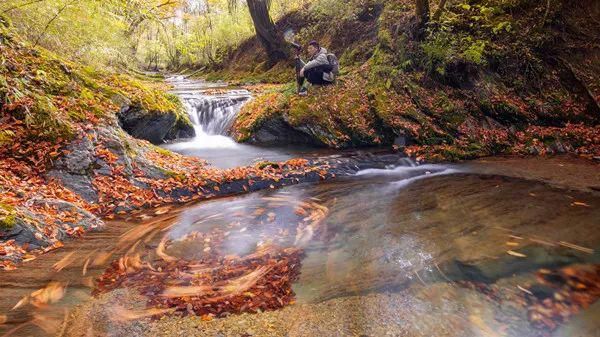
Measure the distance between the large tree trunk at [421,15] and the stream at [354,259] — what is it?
552cm

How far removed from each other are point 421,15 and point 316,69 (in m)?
3.44

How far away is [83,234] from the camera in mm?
4484

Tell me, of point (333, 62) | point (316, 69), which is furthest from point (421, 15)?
point (316, 69)

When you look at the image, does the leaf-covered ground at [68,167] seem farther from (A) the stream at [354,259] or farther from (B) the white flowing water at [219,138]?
(B) the white flowing water at [219,138]

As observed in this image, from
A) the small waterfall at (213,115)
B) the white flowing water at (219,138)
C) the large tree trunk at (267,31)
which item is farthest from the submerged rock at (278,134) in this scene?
the large tree trunk at (267,31)

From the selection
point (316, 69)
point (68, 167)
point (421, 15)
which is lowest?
point (68, 167)

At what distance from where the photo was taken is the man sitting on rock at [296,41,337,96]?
10.2 m

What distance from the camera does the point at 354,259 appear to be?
158 inches

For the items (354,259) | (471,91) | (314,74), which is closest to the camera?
(354,259)

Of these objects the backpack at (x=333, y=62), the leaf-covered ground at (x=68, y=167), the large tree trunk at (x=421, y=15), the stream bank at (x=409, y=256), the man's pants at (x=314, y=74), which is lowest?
the stream bank at (x=409, y=256)

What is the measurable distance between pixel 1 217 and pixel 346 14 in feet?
43.8

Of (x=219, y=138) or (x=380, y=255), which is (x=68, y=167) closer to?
(x=380, y=255)

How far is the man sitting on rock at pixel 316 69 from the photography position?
1017cm

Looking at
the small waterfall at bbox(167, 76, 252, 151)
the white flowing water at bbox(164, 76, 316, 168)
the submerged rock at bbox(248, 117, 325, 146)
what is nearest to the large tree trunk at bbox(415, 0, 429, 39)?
the submerged rock at bbox(248, 117, 325, 146)
